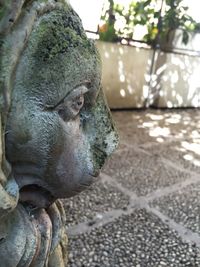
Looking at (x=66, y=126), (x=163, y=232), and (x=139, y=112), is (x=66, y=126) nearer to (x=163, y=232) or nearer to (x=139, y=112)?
(x=163, y=232)

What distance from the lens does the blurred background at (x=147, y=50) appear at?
711cm

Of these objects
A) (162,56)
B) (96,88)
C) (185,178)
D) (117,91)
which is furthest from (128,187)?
(162,56)

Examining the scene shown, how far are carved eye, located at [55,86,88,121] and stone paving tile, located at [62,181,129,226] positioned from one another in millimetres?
2212

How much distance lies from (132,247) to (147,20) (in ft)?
18.6

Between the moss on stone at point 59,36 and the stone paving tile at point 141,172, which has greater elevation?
the moss on stone at point 59,36

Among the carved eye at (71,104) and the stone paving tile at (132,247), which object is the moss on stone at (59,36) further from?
the stone paving tile at (132,247)

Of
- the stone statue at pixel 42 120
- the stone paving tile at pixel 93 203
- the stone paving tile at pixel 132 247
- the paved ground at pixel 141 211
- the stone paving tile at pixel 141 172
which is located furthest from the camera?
the stone paving tile at pixel 141 172

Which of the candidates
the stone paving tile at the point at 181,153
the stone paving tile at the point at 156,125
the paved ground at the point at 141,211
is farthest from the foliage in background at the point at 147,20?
the stone paving tile at the point at 181,153

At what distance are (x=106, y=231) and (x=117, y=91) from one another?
470 centimetres

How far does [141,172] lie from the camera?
15.0ft

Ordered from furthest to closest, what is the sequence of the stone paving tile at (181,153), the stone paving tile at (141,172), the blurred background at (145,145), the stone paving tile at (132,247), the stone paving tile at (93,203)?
the stone paving tile at (181,153), the stone paving tile at (141,172), the stone paving tile at (93,203), the blurred background at (145,145), the stone paving tile at (132,247)

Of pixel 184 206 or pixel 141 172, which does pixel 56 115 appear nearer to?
pixel 184 206

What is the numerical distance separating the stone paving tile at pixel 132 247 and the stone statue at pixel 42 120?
1579 mm

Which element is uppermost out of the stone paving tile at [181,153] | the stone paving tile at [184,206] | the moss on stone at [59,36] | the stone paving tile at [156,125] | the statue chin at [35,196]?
the moss on stone at [59,36]
